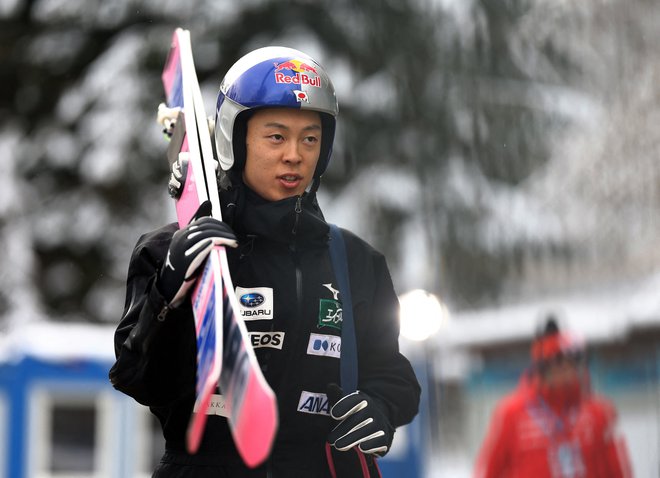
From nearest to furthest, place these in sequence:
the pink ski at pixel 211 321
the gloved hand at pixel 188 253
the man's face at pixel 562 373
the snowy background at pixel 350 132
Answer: the pink ski at pixel 211 321 → the gloved hand at pixel 188 253 → the man's face at pixel 562 373 → the snowy background at pixel 350 132

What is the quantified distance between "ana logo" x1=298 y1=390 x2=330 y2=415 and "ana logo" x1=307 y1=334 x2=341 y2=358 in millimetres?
96

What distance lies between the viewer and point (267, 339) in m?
2.92

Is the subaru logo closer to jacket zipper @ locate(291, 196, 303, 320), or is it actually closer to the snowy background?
Result: jacket zipper @ locate(291, 196, 303, 320)

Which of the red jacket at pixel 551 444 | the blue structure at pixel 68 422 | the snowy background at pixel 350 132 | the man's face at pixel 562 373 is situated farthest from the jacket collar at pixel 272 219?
the snowy background at pixel 350 132

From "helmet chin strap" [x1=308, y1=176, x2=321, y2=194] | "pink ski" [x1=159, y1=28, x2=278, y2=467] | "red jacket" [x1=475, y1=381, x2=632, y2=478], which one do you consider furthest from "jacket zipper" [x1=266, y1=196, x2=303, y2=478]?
"red jacket" [x1=475, y1=381, x2=632, y2=478]

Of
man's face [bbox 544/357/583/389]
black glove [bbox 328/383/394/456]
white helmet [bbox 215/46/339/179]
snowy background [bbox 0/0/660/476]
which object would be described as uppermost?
snowy background [bbox 0/0/660/476]

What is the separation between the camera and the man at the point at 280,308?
9.30ft

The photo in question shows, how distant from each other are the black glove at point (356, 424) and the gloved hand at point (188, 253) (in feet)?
1.44

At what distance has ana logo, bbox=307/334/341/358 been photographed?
2.96 metres

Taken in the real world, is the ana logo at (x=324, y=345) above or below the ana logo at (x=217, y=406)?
above

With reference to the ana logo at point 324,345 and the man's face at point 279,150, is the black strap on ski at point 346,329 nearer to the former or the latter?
the ana logo at point 324,345

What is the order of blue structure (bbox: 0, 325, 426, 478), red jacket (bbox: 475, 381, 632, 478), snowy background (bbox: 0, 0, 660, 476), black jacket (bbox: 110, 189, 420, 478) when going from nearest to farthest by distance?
black jacket (bbox: 110, 189, 420, 478)
red jacket (bbox: 475, 381, 632, 478)
blue structure (bbox: 0, 325, 426, 478)
snowy background (bbox: 0, 0, 660, 476)

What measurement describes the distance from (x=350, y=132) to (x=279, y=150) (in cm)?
1273

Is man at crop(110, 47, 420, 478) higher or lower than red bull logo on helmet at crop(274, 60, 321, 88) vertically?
lower
